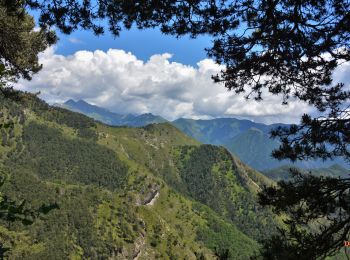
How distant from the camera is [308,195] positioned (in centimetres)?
1008

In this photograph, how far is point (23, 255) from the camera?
6383 inches

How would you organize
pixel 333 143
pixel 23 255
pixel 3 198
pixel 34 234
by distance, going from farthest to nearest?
pixel 34 234 < pixel 23 255 < pixel 333 143 < pixel 3 198

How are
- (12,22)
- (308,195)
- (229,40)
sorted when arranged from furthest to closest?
(12,22) < (229,40) < (308,195)

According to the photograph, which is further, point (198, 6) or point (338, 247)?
point (198, 6)

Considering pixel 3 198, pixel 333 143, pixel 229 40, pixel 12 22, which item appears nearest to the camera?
pixel 3 198

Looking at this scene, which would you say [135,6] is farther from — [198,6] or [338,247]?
[338,247]

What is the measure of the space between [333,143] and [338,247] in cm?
300

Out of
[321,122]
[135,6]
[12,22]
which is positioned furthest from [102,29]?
[12,22]

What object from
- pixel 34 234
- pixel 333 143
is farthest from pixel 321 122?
pixel 34 234

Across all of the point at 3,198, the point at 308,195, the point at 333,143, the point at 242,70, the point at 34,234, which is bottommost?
the point at 34,234

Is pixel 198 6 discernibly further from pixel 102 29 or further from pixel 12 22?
pixel 12 22

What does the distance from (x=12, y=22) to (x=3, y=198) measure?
15266 mm

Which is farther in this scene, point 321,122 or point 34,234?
point 34,234

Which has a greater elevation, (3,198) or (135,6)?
(135,6)
